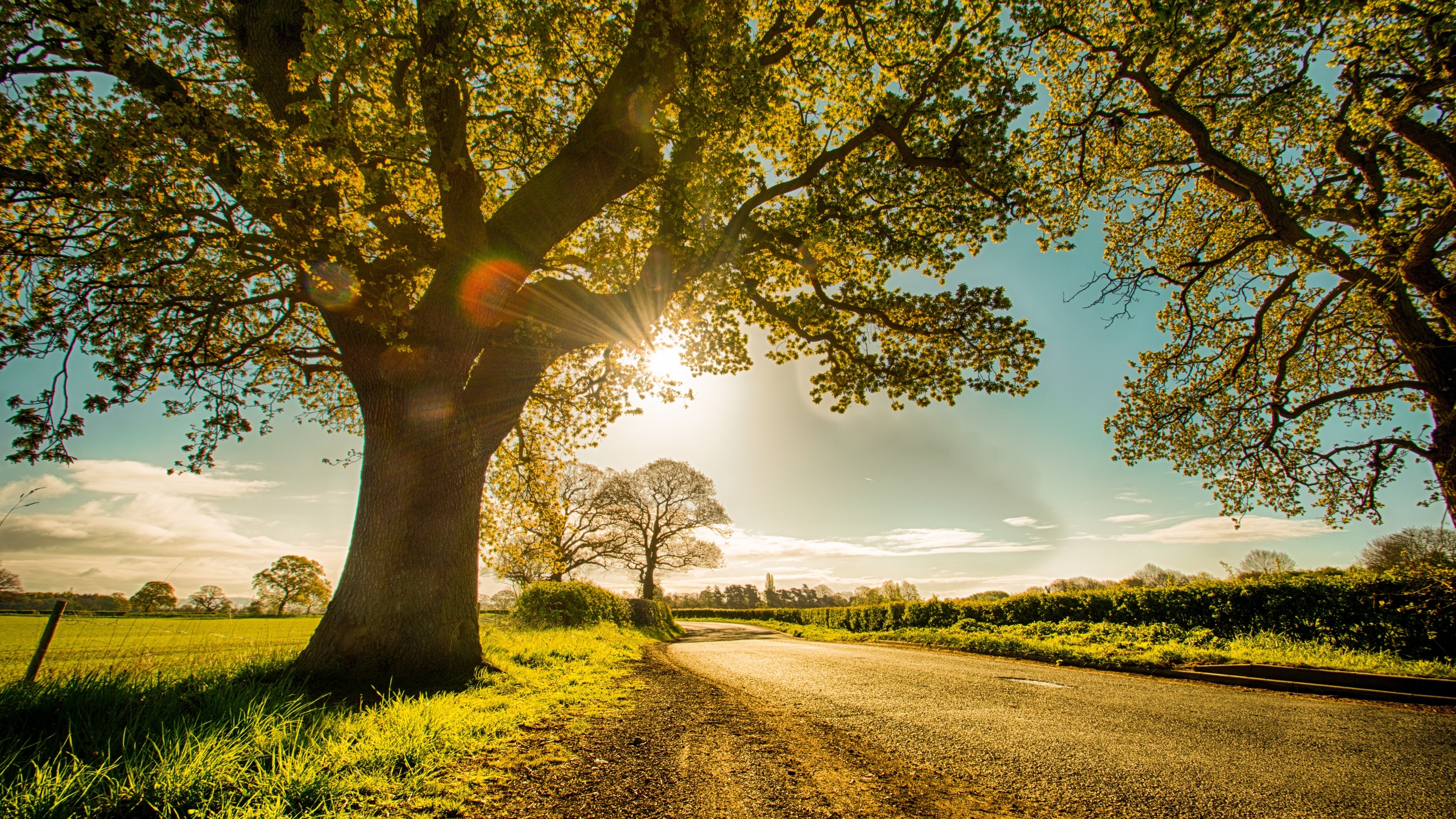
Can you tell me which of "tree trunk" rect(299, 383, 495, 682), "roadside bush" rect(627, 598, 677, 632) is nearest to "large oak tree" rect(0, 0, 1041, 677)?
"tree trunk" rect(299, 383, 495, 682)

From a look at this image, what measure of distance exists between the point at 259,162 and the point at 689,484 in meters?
31.9

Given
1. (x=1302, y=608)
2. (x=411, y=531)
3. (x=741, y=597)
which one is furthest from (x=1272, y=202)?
(x=741, y=597)

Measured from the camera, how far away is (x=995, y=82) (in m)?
7.56

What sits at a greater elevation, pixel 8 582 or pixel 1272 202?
pixel 1272 202

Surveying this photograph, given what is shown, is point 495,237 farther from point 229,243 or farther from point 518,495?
point 518,495

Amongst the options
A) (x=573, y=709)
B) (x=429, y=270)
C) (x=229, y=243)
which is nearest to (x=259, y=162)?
(x=229, y=243)

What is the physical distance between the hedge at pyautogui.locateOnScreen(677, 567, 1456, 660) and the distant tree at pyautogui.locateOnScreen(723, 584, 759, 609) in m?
62.6

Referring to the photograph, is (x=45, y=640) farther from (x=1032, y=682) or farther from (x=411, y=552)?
(x=1032, y=682)

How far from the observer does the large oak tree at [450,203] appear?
5613 mm

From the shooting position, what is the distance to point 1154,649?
34.3ft

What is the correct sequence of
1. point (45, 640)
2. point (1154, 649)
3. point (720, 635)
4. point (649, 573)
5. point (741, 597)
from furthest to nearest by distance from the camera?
point (741, 597)
point (649, 573)
point (720, 635)
point (1154, 649)
point (45, 640)

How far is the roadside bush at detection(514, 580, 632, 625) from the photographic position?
52.0 ft

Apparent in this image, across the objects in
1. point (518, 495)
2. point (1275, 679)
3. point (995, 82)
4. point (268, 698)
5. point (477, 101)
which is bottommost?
point (1275, 679)

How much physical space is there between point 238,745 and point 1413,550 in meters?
23.4
